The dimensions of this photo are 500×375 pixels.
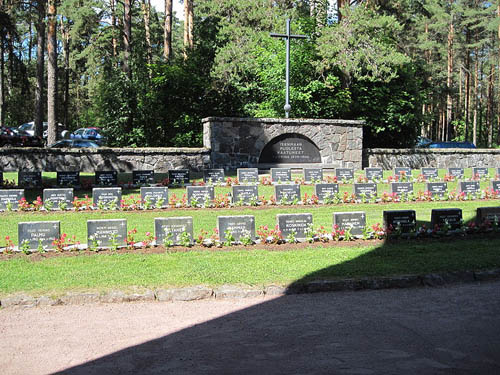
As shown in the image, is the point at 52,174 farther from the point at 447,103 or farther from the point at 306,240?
the point at 447,103

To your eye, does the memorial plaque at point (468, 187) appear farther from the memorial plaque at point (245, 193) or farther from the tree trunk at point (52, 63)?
the tree trunk at point (52, 63)

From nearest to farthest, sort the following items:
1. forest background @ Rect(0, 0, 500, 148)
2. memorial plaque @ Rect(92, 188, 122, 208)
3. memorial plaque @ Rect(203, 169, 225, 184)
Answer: memorial plaque @ Rect(92, 188, 122, 208) < memorial plaque @ Rect(203, 169, 225, 184) < forest background @ Rect(0, 0, 500, 148)

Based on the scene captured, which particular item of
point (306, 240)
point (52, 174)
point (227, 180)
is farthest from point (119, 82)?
point (306, 240)

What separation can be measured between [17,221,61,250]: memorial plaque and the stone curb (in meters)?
2.30

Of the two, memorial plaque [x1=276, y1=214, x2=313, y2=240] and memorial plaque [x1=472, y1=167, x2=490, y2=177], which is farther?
memorial plaque [x1=472, y1=167, x2=490, y2=177]

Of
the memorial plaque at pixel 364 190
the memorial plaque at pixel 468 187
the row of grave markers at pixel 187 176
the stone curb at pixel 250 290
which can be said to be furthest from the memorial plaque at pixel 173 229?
the memorial plaque at pixel 468 187

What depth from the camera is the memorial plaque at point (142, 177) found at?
49.9 ft

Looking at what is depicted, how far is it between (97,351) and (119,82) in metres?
20.7

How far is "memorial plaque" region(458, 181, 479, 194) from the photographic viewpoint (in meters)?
13.9

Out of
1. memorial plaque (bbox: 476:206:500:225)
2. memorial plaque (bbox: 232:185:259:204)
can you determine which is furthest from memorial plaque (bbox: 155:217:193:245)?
memorial plaque (bbox: 476:206:500:225)

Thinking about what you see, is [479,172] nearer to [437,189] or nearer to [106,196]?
[437,189]

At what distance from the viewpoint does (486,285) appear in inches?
265

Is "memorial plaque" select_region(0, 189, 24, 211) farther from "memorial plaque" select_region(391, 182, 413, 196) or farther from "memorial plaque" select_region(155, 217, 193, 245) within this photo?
"memorial plaque" select_region(391, 182, 413, 196)

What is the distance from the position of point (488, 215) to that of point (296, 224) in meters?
3.65
